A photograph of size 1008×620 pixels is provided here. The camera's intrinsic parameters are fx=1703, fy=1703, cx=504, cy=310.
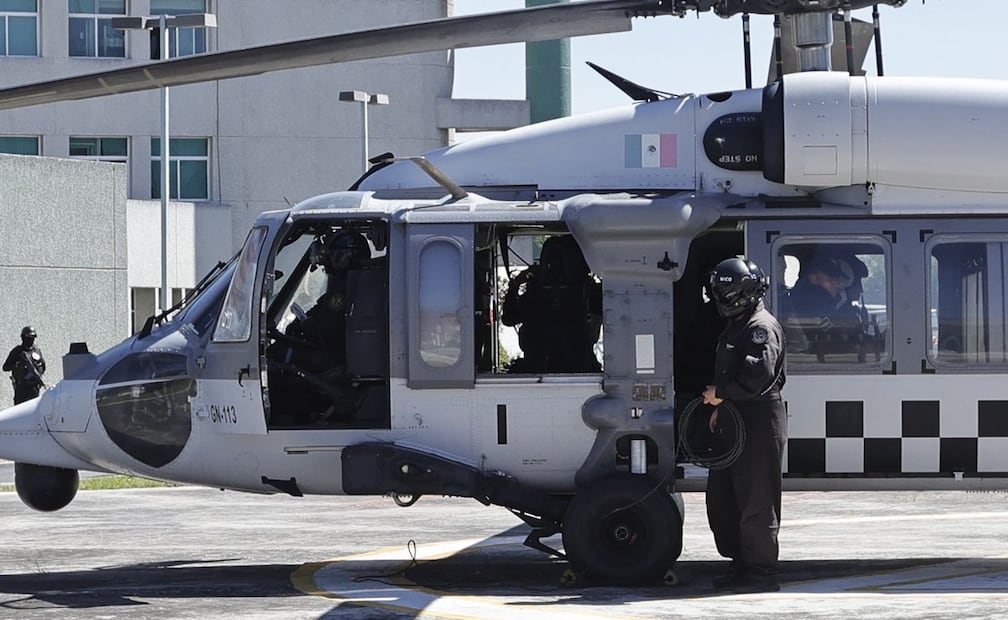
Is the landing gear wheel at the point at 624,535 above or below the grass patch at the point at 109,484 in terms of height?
above

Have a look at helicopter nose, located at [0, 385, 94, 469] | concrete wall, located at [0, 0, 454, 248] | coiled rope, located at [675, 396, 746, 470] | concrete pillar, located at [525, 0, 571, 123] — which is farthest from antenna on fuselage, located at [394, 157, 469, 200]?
concrete pillar, located at [525, 0, 571, 123]

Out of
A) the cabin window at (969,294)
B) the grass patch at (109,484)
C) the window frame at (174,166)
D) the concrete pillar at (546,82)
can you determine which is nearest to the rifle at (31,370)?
the grass patch at (109,484)

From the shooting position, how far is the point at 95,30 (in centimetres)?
4556

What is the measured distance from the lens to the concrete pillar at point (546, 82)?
48844mm

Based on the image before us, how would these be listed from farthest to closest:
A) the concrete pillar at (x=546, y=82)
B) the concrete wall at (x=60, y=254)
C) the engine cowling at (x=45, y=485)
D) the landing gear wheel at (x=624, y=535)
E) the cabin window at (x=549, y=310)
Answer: the concrete pillar at (x=546, y=82), the concrete wall at (x=60, y=254), the engine cowling at (x=45, y=485), the cabin window at (x=549, y=310), the landing gear wheel at (x=624, y=535)

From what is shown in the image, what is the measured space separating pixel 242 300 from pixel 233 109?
116 ft

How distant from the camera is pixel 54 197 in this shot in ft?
93.9

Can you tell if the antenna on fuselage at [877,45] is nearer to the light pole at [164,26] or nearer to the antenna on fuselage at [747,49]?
the antenna on fuselage at [747,49]

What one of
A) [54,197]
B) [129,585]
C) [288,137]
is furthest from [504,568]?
[288,137]

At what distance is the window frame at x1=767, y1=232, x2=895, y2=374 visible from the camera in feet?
34.9

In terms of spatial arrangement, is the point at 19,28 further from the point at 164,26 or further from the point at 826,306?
the point at 826,306

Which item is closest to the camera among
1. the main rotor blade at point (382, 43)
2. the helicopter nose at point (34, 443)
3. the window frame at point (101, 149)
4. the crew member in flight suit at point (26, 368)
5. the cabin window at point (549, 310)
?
the main rotor blade at point (382, 43)

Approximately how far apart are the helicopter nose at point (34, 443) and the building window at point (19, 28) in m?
35.4

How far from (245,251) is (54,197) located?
61.2 ft
